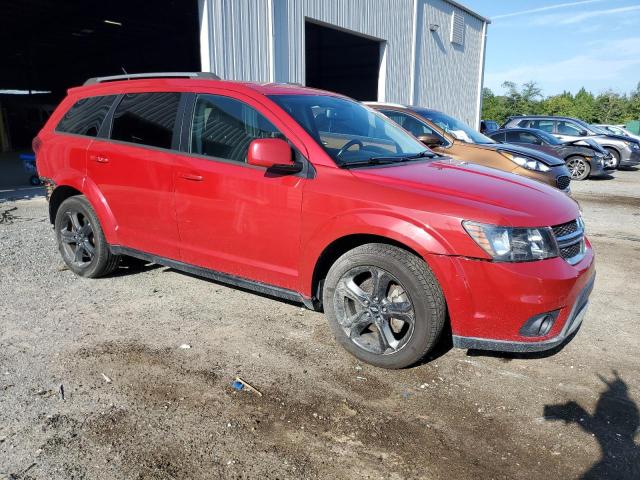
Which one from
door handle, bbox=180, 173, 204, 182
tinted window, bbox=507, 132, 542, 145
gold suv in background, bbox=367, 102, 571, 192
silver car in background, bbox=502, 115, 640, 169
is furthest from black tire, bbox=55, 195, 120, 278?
silver car in background, bbox=502, 115, 640, 169

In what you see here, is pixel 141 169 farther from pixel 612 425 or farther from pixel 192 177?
pixel 612 425

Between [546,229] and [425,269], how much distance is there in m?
0.74

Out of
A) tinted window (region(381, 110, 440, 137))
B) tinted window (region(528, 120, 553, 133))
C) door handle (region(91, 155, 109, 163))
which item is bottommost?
door handle (region(91, 155, 109, 163))

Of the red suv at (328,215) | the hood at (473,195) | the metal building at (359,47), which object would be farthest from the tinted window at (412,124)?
the hood at (473,195)

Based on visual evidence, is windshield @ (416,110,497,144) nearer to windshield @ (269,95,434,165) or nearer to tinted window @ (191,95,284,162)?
windshield @ (269,95,434,165)

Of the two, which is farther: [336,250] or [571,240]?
[336,250]

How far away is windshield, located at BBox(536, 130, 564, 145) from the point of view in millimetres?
13617

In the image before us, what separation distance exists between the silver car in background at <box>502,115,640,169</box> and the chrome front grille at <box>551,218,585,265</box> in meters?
12.4

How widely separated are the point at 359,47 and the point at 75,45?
15.4m

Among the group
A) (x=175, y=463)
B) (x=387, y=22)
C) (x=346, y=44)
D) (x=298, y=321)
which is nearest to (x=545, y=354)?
(x=298, y=321)

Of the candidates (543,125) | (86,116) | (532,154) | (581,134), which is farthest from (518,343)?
(581,134)

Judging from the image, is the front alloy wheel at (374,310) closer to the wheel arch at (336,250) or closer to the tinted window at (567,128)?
the wheel arch at (336,250)

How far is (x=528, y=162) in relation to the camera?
799 centimetres

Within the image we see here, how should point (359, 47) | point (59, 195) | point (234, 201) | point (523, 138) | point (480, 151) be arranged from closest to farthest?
point (234, 201)
point (59, 195)
point (480, 151)
point (523, 138)
point (359, 47)
